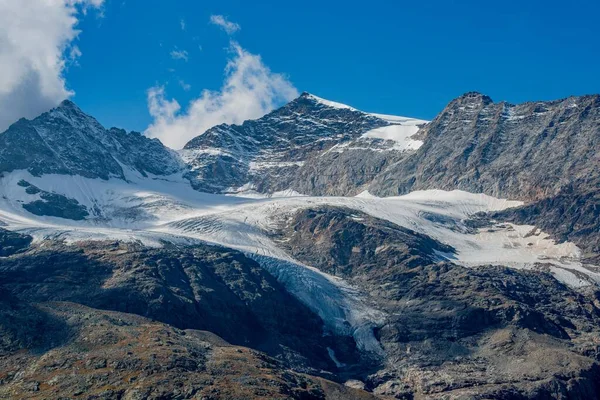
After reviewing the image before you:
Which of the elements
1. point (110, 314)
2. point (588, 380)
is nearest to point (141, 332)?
point (110, 314)

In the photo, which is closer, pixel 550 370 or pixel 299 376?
pixel 299 376

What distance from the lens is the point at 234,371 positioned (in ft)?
485

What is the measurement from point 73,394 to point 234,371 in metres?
29.0

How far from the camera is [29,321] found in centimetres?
15912

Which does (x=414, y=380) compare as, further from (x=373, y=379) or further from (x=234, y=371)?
(x=234, y=371)

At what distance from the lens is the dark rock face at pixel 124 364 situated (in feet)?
436

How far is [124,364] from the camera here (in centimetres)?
14262

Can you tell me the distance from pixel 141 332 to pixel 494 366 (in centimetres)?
8292

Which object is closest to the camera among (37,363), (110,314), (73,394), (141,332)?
(73,394)

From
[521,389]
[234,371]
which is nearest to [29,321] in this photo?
[234,371]

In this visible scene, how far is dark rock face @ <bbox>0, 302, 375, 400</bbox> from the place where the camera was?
133 m

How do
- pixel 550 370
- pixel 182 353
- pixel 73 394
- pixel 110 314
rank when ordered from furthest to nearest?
pixel 550 370 < pixel 110 314 < pixel 182 353 < pixel 73 394

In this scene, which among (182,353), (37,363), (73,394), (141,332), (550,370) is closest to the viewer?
(73,394)

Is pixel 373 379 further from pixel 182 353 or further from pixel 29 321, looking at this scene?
pixel 29 321
